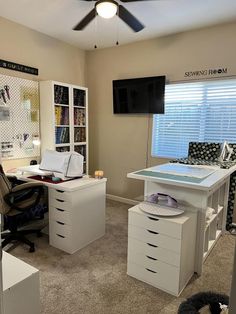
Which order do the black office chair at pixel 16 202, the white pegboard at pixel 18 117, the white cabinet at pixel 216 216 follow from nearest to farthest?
1. the black office chair at pixel 16 202
2. the white cabinet at pixel 216 216
3. the white pegboard at pixel 18 117

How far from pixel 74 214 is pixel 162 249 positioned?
3.02 ft

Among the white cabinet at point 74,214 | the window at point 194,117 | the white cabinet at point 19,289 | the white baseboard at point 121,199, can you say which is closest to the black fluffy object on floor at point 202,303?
the white cabinet at point 19,289

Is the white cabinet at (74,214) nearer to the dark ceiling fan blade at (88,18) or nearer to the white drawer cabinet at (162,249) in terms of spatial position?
the white drawer cabinet at (162,249)

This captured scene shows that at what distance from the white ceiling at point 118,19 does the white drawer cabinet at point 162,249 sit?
2.18 meters

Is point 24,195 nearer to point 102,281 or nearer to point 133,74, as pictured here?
point 102,281

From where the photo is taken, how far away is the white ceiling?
2.51 metres

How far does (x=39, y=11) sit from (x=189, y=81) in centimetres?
207

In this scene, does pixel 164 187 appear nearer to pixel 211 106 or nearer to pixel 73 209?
pixel 73 209

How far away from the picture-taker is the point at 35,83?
3.35 metres

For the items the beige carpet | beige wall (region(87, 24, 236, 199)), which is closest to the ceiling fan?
beige wall (region(87, 24, 236, 199))

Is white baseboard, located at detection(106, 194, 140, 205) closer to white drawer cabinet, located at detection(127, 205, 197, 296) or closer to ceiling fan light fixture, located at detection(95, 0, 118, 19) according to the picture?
white drawer cabinet, located at detection(127, 205, 197, 296)

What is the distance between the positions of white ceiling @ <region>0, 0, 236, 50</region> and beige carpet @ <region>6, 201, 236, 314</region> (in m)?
2.58

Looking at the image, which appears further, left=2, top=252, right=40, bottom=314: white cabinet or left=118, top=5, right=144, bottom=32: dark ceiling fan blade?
left=118, top=5, right=144, bottom=32: dark ceiling fan blade

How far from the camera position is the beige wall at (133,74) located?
9.95ft
